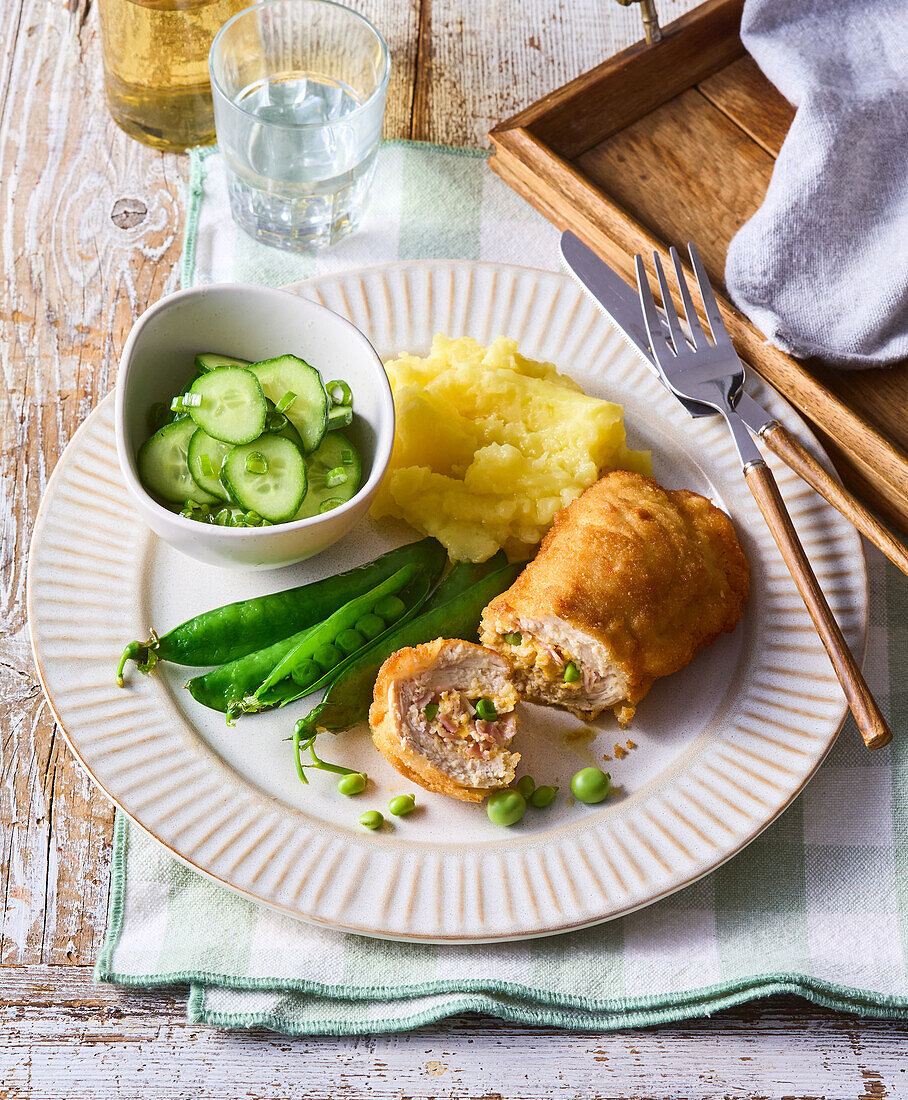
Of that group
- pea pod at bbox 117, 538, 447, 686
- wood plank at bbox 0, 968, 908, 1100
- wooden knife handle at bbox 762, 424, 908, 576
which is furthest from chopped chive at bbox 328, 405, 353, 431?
wood plank at bbox 0, 968, 908, 1100

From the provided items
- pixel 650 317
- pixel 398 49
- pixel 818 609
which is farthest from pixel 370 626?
pixel 398 49

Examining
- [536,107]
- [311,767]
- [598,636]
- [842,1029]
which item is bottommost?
[842,1029]

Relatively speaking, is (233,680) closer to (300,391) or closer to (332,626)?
(332,626)

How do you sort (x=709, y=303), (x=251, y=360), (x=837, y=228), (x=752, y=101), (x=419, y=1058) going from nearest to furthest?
(x=419, y=1058)
(x=251, y=360)
(x=709, y=303)
(x=837, y=228)
(x=752, y=101)

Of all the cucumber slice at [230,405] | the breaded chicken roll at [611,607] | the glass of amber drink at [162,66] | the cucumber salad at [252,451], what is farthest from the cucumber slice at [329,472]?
the glass of amber drink at [162,66]

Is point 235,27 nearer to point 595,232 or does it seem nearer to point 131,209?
point 131,209

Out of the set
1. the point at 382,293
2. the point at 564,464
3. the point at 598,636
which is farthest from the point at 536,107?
the point at 598,636

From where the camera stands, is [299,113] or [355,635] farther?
[299,113]

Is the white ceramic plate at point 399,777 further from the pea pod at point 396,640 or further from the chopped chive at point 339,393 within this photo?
the chopped chive at point 339,393
